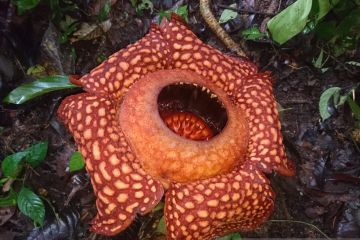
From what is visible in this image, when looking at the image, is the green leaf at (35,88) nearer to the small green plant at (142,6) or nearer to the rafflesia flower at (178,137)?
the rafflesia flower at (178,137)

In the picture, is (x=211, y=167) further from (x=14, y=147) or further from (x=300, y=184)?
(x=14, y=147)

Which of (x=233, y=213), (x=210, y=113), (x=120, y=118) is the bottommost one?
(x=233, y=213)

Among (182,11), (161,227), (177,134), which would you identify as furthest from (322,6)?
(161,227)

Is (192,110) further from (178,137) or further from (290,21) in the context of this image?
(290,21)

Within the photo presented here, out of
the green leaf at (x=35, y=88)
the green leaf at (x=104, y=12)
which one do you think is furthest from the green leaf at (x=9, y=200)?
the green leaf at (x=104, y=12)

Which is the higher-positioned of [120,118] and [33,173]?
[120,118]

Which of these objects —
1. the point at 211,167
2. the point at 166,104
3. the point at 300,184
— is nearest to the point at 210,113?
the point at 166,104
